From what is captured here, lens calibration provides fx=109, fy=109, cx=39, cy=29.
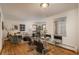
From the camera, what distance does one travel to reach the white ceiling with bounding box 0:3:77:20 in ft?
6.42

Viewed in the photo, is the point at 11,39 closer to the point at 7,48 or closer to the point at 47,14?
the point at 7,48

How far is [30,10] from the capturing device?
2.00 meters

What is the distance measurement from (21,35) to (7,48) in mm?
335

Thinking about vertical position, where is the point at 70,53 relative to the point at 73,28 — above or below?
below

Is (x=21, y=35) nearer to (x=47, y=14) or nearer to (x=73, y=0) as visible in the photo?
(x=47, y=14)

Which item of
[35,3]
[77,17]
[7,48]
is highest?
[35,3]

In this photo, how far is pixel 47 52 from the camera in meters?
1.99

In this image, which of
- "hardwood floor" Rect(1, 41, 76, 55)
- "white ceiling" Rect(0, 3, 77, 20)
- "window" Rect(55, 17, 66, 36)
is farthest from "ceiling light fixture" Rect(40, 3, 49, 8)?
"hardwood floor" Rect(1, 41, 76, 55)

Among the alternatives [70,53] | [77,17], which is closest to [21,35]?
[70,53]

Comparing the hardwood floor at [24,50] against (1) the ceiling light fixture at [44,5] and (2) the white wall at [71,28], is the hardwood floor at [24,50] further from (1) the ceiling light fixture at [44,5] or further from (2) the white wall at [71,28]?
(1) the ceiling light fixture at [44,5]

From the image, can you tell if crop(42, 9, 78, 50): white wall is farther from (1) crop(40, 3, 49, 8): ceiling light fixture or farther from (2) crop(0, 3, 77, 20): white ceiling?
(1) crop(40, 3, 49, 8): ceiling light fixture

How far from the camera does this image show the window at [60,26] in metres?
2.01

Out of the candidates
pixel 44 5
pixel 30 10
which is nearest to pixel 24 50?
pixel 30 10
